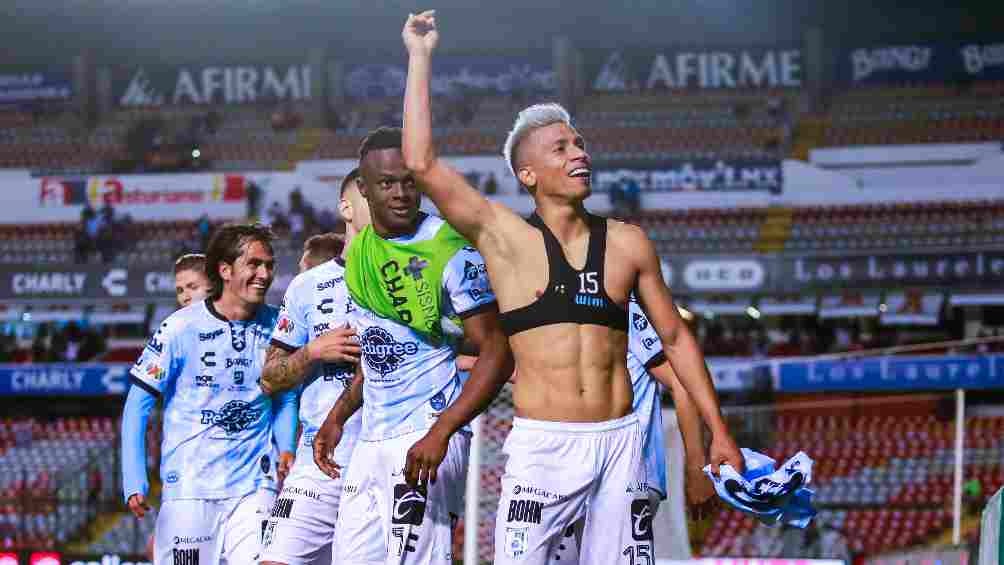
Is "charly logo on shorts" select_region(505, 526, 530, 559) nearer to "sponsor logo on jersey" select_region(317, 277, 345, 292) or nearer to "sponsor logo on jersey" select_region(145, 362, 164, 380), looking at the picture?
"sponsor logo on jersey" select_region(317, 277, 345, 292)

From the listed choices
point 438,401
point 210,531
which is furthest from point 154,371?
point 438,401

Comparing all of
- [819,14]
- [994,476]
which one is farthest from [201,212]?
[994,476]

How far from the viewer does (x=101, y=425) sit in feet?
84.2

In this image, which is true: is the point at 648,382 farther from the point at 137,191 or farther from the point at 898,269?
the point at 137,191

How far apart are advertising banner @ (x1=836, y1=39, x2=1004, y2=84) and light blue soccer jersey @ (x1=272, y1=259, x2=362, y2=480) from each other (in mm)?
31945

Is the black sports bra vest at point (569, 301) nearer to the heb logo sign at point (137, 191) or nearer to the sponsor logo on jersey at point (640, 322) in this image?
the sponsor logo on jersey at point (640, 322)

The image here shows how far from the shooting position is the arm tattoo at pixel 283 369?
5.98m

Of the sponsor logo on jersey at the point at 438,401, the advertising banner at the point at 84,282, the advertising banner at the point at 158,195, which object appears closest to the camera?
the sponsor logo on jersey at the point at 438,401

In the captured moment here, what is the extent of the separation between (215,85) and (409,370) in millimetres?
35859

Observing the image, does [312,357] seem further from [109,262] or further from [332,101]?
[332,101]

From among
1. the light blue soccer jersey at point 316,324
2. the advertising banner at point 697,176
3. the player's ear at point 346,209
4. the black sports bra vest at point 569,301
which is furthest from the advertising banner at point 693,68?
the black sports bra vest at point 569,301

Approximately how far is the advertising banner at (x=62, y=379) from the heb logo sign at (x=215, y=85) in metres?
13.8

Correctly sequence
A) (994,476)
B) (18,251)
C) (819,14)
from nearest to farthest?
1. (994,476)
2. (18,251)
3. (819,14)

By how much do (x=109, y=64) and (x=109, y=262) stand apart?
12268 mm
